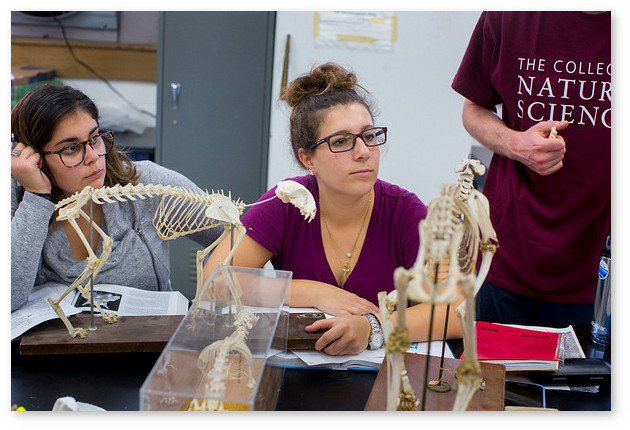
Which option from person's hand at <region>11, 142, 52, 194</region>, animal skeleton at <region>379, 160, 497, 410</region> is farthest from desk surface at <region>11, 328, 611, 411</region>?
person's hand at <region>11, 142, 52, 194</region>

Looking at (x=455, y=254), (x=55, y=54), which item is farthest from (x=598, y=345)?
(x=55, y=54)

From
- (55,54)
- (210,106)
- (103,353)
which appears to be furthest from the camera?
(55,54)

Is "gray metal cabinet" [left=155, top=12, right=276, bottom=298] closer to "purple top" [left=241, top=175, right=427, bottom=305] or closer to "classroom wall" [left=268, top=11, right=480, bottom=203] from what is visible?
"classroom wall" [left=268, top=11, right=480, bottom=203]

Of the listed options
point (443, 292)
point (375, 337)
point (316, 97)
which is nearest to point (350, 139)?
point (316, 97)

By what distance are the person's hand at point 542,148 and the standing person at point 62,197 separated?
3.73 ft

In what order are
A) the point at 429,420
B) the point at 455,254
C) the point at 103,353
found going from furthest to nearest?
the point at 103,353, the point at 429,420, the point at 455,254

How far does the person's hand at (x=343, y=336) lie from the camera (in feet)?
4.69

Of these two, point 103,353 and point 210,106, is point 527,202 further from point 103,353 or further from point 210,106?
point 210,106

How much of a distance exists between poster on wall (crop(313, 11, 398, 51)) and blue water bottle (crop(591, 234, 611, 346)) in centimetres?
173

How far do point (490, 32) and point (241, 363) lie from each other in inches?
48.9

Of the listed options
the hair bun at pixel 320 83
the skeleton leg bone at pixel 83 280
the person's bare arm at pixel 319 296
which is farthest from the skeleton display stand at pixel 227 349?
the hair bun at pixel 320 83

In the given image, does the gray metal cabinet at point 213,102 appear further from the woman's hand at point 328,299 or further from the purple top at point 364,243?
the woman's hand at point 328,299

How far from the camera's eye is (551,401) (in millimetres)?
1314

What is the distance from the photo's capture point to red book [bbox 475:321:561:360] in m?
1.43
